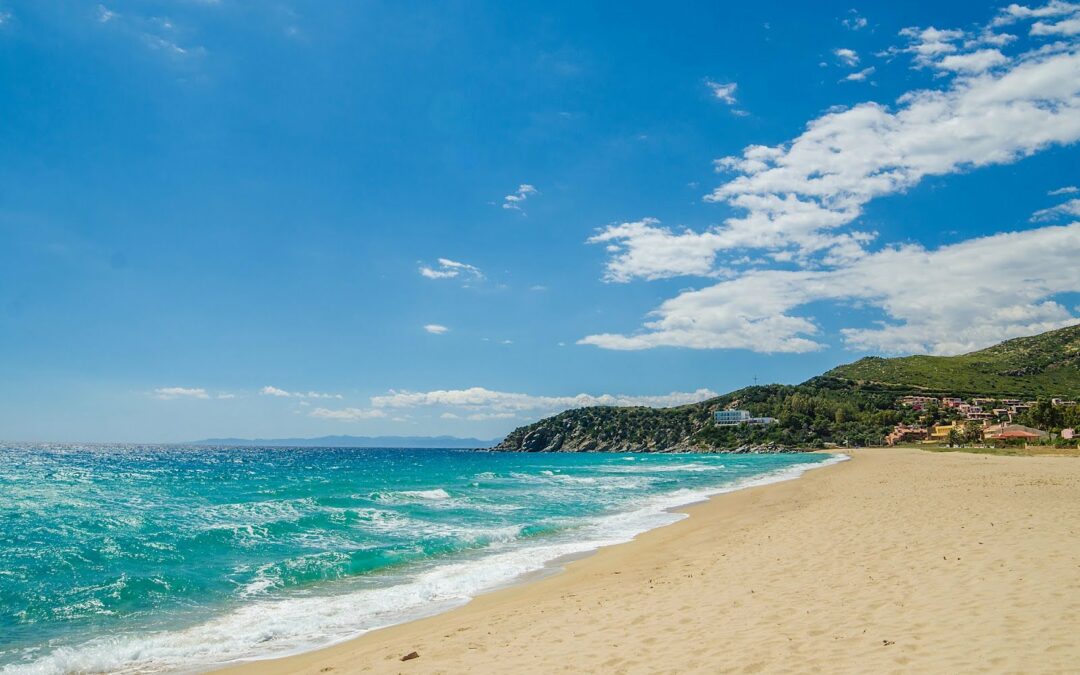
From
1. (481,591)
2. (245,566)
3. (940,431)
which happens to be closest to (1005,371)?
(940,431)

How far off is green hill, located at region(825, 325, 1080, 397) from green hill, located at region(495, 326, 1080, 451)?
25 cm

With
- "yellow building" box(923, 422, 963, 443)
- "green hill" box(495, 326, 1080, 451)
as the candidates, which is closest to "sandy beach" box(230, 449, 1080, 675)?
"yellow building" box(923, 422, 963, 443)

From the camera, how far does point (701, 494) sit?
115 feet

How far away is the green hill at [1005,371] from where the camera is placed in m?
143

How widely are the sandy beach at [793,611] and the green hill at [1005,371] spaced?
157 metres

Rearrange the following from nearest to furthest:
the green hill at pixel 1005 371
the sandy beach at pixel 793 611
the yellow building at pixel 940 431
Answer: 1. the sandy beach at pixel 793 611
2. the yellow building at pixel 940 431
3. the green hill at pixel 1005 371

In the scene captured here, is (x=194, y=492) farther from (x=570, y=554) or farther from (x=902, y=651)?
(x=902, y=651)

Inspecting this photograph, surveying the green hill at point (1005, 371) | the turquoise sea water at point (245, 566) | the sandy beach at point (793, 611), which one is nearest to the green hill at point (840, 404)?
the green hill at point (1005, 371)

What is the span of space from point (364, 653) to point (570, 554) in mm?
9349

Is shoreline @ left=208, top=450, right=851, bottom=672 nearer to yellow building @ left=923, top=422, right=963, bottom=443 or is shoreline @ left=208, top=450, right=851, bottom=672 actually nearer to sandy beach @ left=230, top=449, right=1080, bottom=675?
→ sandy beach @ left=230, top=449, right=1080, bottom=675

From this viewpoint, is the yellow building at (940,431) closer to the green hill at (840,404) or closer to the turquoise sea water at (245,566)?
the green hill at (840,404)

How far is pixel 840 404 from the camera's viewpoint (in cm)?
15038

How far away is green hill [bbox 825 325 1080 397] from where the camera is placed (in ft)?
468

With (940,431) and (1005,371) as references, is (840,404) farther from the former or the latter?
(1005,371)
